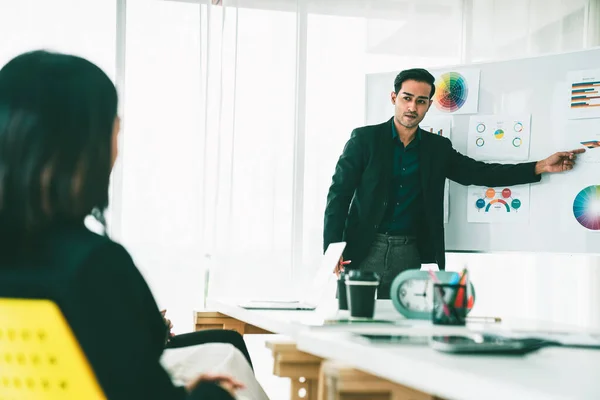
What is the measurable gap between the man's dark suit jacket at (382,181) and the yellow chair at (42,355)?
2.74 m

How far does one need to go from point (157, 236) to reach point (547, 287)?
2.50 m

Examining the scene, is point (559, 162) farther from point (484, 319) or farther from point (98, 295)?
point (98, 295)

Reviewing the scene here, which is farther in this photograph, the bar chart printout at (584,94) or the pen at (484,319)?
the bar chart printout at (584,94)

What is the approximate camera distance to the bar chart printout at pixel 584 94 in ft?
11.3

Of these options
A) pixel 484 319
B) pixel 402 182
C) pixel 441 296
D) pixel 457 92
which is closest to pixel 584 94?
pixel 457 92

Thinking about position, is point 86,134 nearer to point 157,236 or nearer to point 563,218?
point 563,218

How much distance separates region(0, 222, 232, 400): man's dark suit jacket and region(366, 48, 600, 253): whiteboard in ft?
9.73

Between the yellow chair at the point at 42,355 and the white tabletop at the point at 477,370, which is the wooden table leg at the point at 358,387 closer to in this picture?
the white tabletop at the point at 477,370

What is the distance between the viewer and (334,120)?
478 cm

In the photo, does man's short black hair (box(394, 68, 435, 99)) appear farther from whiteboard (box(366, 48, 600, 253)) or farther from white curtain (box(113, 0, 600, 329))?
white curtain (box(113, 0, 600, 329))

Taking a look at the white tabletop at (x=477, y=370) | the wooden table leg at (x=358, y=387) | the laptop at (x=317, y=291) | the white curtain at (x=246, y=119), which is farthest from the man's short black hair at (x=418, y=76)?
the wooden table leg at (x=358, y=387)

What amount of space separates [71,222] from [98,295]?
0.13 m

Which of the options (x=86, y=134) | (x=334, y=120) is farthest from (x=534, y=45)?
(x=86, y=134)

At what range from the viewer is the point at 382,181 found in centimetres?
363
